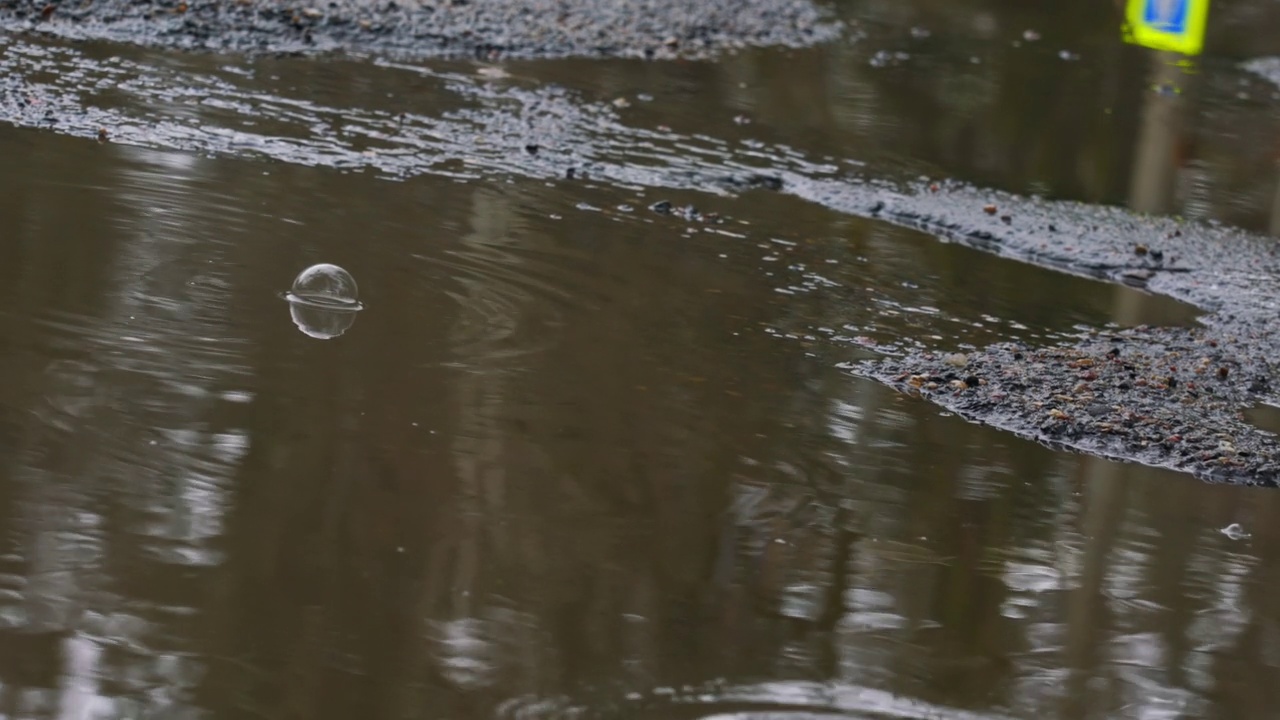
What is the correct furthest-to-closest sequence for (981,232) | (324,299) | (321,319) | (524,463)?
(981,232) < (324,299) < (321,319) < (524,463)

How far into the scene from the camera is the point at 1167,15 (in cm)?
1102

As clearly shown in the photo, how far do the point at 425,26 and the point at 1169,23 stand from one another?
5.70 m

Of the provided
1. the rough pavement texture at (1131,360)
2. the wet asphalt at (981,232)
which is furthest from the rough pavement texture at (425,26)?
the rough pavement texture at (1131,360)

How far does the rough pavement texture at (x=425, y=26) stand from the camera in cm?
799

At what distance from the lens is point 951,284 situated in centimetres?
575

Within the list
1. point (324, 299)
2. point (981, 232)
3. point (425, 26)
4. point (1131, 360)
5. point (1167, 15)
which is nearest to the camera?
point (324, 299)

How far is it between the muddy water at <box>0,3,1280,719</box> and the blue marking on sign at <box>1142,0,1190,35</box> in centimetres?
544

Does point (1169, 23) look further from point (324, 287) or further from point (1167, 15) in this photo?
point (324, 287)

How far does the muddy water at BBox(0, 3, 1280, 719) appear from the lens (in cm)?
285

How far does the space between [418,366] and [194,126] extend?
2.72 meters

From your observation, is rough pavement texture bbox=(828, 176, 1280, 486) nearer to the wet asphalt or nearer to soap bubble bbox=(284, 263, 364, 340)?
the wet asphalt

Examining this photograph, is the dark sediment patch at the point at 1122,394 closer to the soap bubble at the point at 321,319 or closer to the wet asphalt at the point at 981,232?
the wet asphalt at the point at 981,232

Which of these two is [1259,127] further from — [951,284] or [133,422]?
[133,422]

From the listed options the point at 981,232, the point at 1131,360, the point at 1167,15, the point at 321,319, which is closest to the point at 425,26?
the point at 981,232
